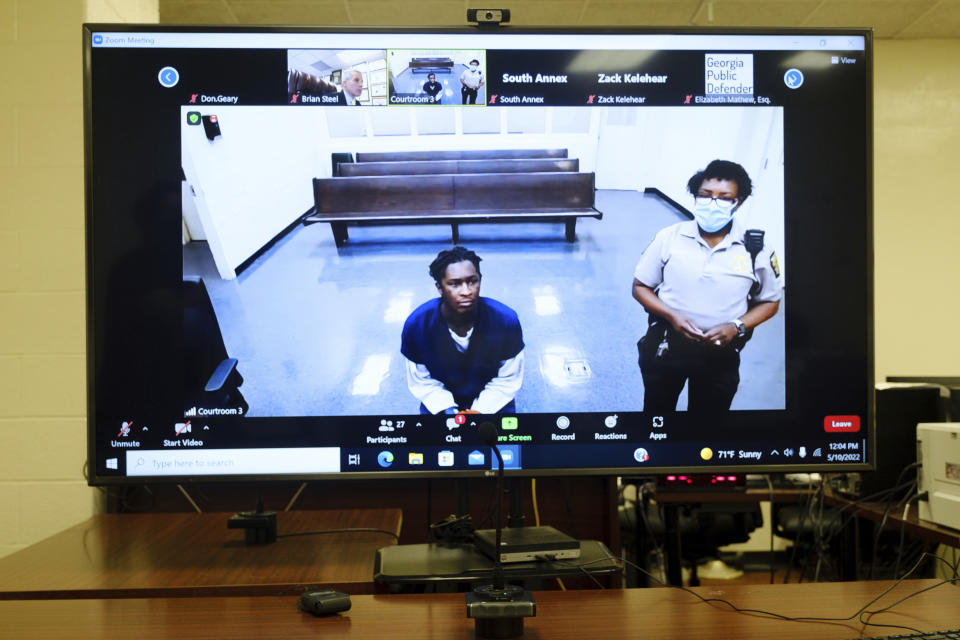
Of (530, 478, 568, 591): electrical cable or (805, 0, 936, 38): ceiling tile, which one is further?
(805, 0, 936, 38): ceiling tile

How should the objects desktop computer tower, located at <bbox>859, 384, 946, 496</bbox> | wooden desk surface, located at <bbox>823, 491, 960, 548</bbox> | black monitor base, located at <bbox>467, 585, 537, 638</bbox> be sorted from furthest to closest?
1. desktop computer tower, located at <bbox>859, 384, 946, 496</bbox>
2. wooden desk surface, located at <bbox>823, 491, 960, 548</bbox>
3. black monitor base, located at <bbox>467, 585, 537, 638</bbox>

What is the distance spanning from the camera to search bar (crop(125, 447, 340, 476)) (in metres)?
1.34

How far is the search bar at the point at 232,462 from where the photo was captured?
52.9 inches

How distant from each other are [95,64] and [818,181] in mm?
1247

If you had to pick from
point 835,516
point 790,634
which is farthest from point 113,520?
point 835,516

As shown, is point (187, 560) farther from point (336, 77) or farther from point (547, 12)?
point (547, 12)

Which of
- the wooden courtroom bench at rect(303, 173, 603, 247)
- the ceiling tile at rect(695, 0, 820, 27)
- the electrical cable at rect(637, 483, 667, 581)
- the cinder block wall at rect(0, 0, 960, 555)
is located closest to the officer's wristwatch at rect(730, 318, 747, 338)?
the wooden courtroom bench at rect(303, 173, 603, 247)

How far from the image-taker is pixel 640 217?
1385mm

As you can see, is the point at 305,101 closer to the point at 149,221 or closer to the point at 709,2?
the point at 149,221

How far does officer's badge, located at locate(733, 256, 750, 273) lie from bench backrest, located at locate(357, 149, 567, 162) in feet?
1.21

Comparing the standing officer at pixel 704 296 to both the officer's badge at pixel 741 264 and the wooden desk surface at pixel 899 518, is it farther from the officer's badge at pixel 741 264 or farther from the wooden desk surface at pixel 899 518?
the wooden desk surface at pixel 899 518

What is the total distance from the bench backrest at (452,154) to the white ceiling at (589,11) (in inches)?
126

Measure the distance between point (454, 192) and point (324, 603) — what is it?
0.68 m

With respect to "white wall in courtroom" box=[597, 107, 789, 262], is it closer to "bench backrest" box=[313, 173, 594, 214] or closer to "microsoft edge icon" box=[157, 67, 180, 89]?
"bench backrest" box=[313, 173, 594, 214]
